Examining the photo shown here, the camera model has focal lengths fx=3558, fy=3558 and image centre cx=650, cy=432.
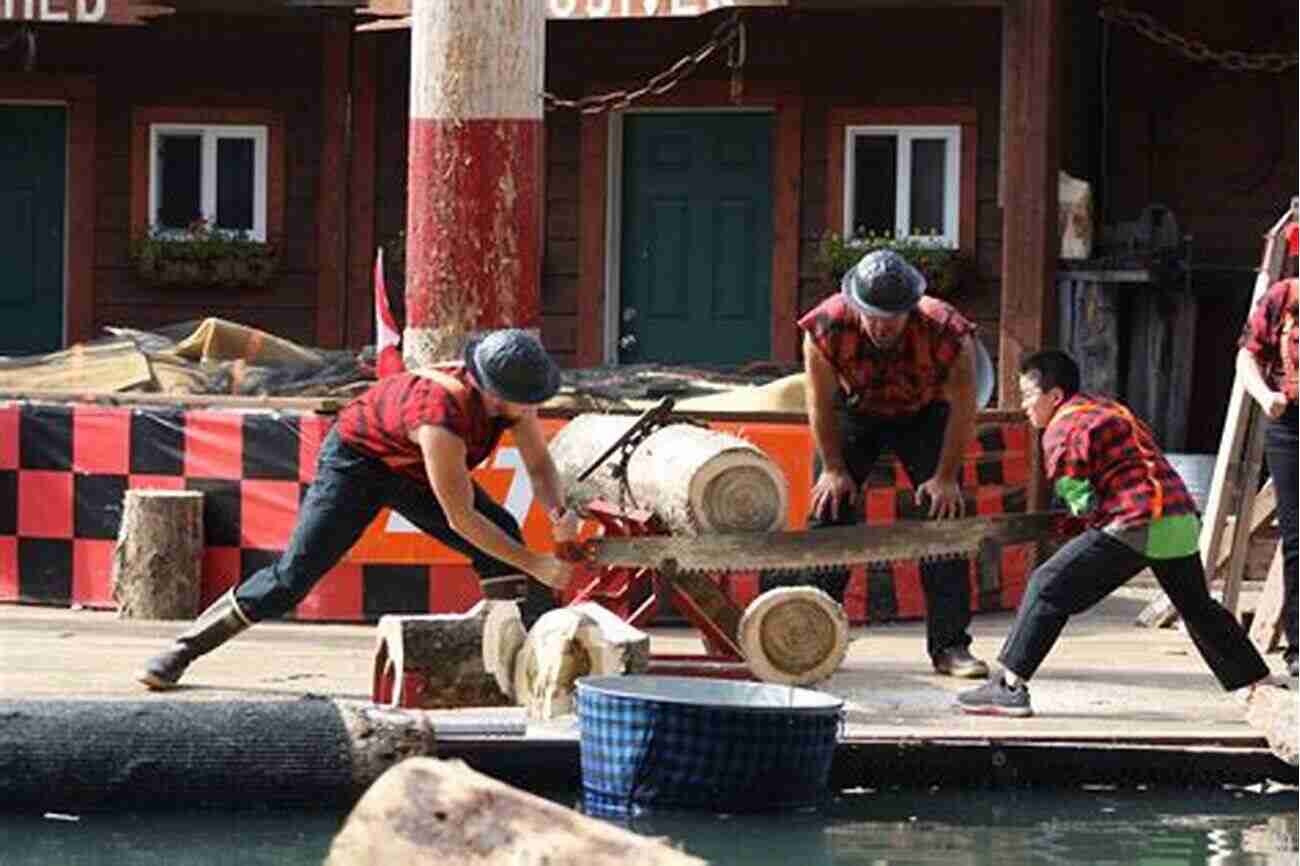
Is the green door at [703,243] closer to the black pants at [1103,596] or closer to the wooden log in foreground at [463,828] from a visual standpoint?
the black pants at [1103,596]

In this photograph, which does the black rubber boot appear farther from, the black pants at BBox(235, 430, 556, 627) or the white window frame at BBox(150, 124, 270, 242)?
the white window frame at BBox(150, 124, 270, 242)

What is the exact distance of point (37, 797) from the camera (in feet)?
32.2

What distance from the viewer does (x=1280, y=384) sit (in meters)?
12.1

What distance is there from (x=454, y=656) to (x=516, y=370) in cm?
101

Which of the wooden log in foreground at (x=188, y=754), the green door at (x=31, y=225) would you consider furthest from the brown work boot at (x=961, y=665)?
the green door at (x=31, y=225)

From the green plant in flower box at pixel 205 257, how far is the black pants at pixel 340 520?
832cm

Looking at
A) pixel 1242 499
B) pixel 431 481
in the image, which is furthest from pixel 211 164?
pixel 431 481

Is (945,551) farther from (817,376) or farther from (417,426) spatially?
(417,426)

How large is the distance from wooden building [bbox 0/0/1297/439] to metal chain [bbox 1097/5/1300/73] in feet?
0.08

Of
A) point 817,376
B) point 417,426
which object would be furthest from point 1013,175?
point 417,426

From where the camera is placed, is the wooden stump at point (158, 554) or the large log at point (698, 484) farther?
the wooden stump at point (158, 554)

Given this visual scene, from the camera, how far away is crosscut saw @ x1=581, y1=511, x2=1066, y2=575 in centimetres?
1134

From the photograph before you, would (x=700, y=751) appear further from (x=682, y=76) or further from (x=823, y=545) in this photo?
(x=682, y=76)

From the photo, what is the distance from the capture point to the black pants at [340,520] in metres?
11.2
